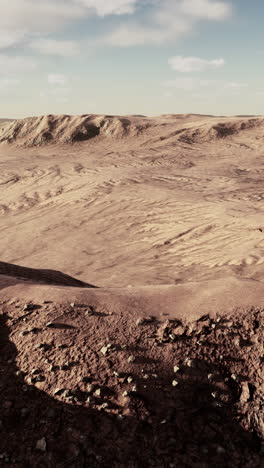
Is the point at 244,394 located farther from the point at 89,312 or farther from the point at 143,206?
the point at 143,206

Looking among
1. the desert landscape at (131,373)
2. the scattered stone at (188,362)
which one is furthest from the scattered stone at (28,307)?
the scattered stone at (188,362)

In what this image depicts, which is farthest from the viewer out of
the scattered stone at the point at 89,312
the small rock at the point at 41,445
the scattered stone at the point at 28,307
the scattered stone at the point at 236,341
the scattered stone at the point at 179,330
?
the scattered stone at the point at 28,307

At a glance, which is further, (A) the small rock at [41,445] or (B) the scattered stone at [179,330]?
(B) the scattered stone at [179,330]

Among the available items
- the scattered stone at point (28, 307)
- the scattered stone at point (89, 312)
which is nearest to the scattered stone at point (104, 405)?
the scattered stone at point (89, 312)

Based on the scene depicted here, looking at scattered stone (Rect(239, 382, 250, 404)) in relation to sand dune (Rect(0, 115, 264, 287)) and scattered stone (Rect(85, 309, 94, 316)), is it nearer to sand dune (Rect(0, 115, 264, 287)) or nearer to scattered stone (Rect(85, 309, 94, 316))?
scattered stone (Rect(85, 309, 94, 316))

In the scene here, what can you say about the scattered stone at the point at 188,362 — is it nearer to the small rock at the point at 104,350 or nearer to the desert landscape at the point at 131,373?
the desert landscape at the point at 131,373

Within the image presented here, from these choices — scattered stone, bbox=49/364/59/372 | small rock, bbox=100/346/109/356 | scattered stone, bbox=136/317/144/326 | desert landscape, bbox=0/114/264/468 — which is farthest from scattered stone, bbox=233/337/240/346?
scattered stone, bbox=49/364/59/372

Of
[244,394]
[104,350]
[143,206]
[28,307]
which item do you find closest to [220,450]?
[244,394]

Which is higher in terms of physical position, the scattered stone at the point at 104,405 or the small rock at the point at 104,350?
the small rock at the point at 104,350

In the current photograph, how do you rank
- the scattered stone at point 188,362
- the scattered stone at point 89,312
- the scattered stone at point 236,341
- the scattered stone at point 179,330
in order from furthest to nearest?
the scattered stone at point 89,312 < the scattered stone at point 179,330 < the scattered stone at point 236,341 < the scattered stone at point 188,362
